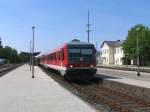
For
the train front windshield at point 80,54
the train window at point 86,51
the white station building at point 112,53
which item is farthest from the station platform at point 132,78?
the white station building at point 112,53

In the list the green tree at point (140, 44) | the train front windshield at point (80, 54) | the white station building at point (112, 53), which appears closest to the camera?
the train front windshield at point (80, 54)

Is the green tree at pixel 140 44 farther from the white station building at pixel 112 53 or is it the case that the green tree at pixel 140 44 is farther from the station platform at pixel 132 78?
the station platform at pixel 132 78

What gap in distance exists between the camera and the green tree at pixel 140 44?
96938 mm

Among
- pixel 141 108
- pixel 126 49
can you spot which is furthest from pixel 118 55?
pixel 141 108

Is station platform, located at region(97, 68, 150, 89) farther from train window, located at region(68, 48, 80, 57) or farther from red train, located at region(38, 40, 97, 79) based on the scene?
train window, located at region(68, 48, 80, 57)

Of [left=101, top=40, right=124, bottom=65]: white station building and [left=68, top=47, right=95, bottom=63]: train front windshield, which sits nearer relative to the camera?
[left=68, top=47, right=95, bottom=63]: train front windshield

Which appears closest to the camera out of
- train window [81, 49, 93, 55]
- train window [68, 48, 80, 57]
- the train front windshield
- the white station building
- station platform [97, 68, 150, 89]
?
station platform [97, 68, 150, 89]

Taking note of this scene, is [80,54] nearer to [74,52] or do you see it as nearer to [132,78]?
[74,52]

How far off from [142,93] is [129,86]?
2.82 meters

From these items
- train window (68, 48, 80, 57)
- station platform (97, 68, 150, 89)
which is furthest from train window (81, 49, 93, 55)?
station platform (97, 68, 150, 89)

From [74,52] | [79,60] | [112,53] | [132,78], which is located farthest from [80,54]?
[112,53]

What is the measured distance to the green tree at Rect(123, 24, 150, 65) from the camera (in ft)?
318

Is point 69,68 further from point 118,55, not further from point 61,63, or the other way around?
point 118,55

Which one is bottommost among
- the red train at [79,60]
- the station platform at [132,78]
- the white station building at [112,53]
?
the station platform at [132,78]
